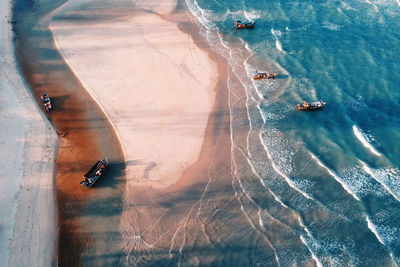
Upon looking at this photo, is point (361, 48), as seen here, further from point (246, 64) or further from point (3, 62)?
point (3, 62)

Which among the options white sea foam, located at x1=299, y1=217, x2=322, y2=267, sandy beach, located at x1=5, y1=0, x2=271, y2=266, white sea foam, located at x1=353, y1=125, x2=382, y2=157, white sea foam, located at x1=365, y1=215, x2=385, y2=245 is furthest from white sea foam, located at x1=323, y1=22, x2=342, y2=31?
white sea foam, located at x1=299, y1=217, x2=322, y2=267

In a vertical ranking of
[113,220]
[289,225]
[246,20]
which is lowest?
[113,220]

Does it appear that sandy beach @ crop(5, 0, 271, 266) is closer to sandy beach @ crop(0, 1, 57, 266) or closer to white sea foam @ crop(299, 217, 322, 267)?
sandy beach @ crop(0, 1, 57, 266)

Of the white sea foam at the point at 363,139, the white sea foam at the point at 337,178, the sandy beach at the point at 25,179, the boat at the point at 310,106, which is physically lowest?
the sandy beach at the point at 25,179

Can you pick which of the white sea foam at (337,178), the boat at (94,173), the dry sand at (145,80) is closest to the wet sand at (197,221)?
the dry sand at (145,80)

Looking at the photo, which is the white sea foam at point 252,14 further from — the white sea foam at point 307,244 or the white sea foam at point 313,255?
the white sea foam at point 313,255

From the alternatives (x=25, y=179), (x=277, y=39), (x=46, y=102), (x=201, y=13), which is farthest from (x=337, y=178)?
(x=201, y=13)

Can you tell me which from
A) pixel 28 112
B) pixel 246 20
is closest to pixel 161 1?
pixel 246 20
